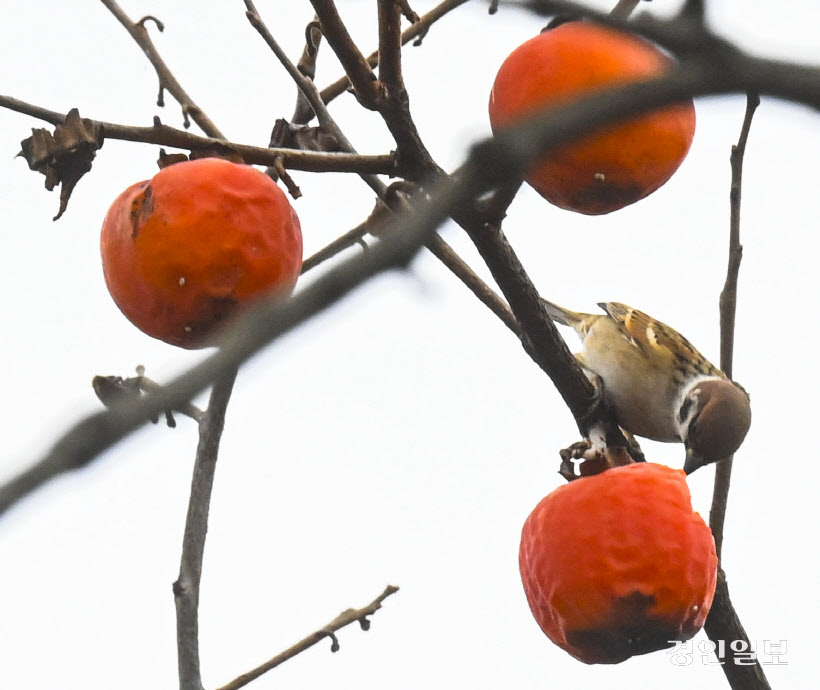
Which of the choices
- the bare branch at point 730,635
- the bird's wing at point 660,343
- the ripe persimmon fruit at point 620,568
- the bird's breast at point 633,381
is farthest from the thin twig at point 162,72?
the bird's wing at point 660,343

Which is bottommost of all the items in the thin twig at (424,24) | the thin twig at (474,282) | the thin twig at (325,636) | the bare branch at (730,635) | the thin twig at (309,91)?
the bare branch at (730,635)

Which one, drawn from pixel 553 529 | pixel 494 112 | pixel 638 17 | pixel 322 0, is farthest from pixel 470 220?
pixel 638 17

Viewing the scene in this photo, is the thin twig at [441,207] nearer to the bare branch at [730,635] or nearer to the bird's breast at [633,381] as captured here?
the bare branch at [730,635]

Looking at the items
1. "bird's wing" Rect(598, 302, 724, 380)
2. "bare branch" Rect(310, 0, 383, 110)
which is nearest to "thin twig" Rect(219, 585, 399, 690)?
"bare branch" Rect(310, 0, 383, 110)

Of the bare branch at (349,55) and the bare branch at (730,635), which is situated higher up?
the bare branch at (349,55)

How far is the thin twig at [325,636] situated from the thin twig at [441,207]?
1616 millimetres

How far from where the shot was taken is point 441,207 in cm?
64

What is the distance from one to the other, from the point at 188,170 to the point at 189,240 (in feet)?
0.41

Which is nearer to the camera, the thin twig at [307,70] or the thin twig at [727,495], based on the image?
the thin twig at [727,495]

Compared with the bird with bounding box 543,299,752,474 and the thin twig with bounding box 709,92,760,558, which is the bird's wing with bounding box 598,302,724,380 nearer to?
the bird with bounding box 543,299,752,474

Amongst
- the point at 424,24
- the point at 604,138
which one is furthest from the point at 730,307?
the point at 424,24

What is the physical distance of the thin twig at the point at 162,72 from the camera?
210 centimetres

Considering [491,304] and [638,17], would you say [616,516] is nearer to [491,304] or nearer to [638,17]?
[491,304]

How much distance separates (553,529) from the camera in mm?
1920
